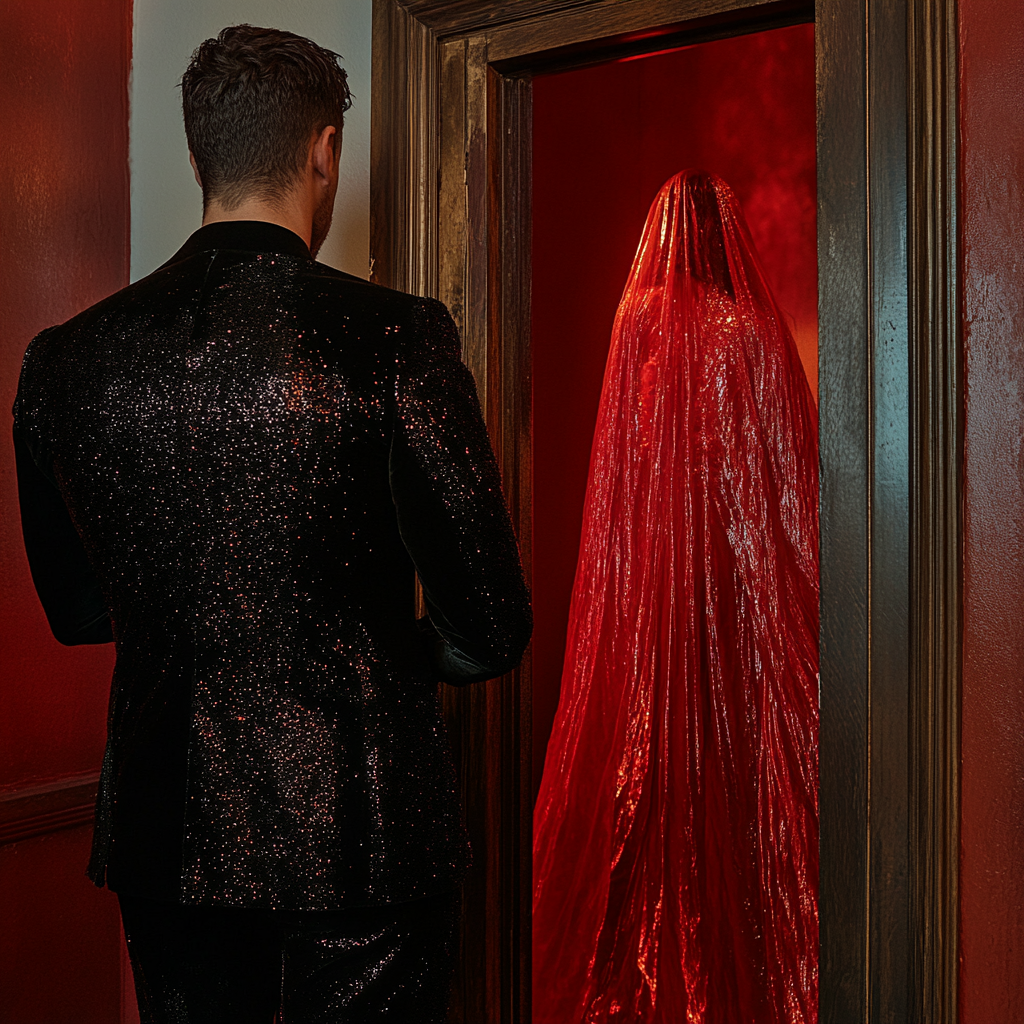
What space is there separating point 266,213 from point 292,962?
2.17 feet

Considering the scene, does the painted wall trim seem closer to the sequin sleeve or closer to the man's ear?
the sequin sleeve

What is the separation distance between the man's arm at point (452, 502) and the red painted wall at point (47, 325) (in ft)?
3.40

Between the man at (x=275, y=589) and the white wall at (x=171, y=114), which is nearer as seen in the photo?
the man at (x=275, y=589)

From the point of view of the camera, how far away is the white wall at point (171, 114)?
150cm

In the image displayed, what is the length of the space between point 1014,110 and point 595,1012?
1.39 m

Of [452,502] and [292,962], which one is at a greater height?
[452,502]

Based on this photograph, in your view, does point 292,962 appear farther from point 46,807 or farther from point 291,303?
point 46,807

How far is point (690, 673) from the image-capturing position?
5.32 feet

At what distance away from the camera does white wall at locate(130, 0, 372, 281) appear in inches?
59.2

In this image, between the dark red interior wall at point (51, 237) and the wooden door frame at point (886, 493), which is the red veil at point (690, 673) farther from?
the dark red interior wall at point (51, 237)

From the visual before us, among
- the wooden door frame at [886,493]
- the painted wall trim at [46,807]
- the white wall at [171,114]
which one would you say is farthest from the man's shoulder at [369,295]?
the painted wall trim at [46,807]

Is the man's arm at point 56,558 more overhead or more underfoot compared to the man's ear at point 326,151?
more underfoot

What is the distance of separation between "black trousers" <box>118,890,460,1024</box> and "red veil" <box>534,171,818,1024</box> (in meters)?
0.77

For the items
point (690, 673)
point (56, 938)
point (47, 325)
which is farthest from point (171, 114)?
point (56, 938)
